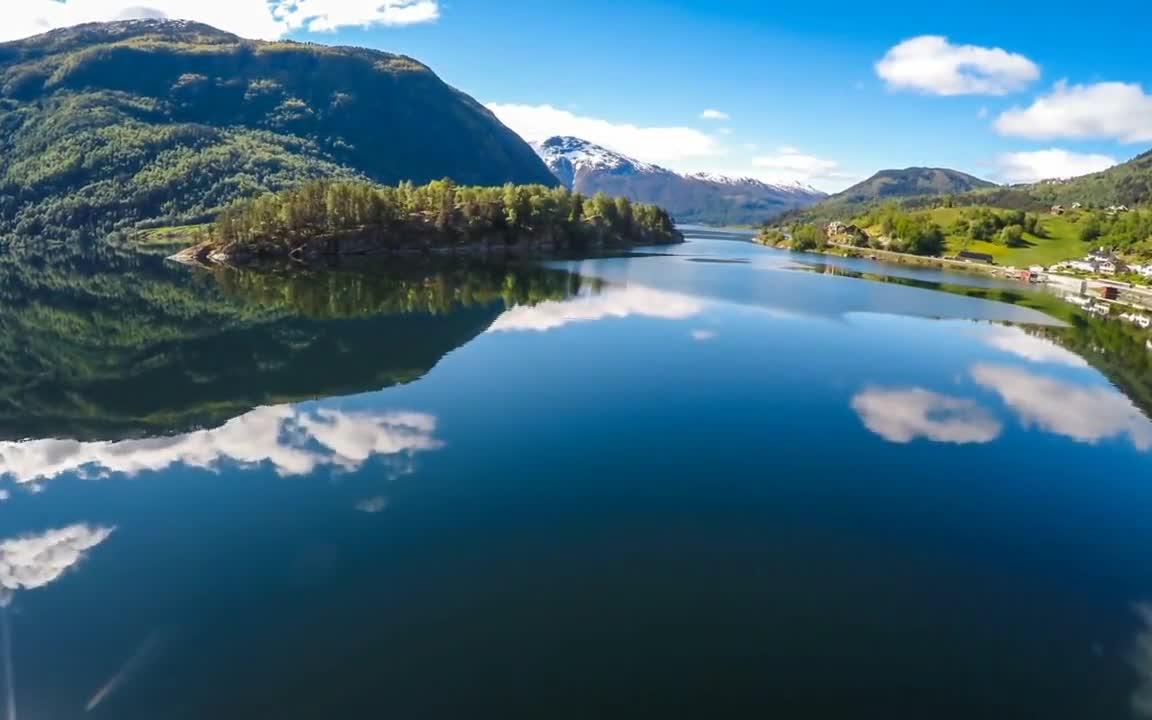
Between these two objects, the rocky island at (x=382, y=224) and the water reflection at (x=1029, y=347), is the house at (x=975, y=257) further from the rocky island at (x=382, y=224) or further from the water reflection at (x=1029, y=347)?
the water reflection at (x=1029, y=347)

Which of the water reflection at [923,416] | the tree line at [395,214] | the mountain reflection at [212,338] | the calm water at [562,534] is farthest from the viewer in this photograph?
the tree line at [395,214]

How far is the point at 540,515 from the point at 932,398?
34.3 metres

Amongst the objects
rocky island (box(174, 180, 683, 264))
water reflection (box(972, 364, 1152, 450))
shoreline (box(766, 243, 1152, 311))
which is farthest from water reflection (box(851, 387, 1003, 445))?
rocky island (box(174, 180, 683, 264))

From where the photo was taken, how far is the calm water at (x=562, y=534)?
16.2 metres

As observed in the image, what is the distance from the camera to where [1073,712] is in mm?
15945

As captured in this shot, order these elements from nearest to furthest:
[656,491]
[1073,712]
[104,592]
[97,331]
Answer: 1. [1073,712]
2. [104,592]
3. [656,491]
4. [97,331]

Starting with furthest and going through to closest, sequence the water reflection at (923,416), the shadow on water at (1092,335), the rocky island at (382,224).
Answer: the rocky island at (382,224)
the shadow on water at (1092,335)
the water reflection at (923,416)

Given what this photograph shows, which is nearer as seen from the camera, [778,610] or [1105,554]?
[778,610]

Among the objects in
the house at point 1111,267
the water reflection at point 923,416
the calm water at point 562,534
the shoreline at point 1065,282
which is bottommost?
the calm water at point 562,534

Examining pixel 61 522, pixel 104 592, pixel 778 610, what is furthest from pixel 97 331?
pixel 778 610

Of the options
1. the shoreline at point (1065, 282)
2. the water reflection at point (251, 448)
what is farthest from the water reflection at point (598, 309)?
the shoreline at point (1065, 282)

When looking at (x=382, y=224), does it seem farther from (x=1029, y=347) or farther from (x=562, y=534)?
(x=562, y=534)

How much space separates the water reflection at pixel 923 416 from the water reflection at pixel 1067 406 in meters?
3.63

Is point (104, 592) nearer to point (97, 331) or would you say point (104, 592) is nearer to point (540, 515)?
point (540, 515)
